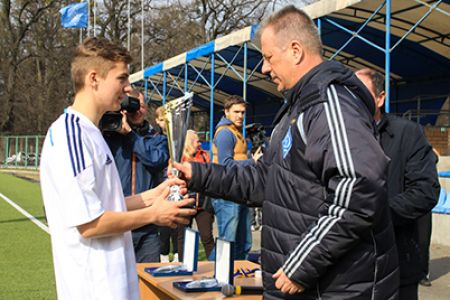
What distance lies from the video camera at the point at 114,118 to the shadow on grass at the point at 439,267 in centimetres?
503

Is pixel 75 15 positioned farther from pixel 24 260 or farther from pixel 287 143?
pixel 287 143

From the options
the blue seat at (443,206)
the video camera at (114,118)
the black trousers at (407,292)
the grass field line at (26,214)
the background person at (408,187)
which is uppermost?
the video camera at (114,118)

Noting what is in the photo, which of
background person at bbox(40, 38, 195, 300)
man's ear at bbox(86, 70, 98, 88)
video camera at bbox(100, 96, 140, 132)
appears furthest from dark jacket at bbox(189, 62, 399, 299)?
video camera at bbox(100, 96, 140, 132)

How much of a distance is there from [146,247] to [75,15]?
2700 centimetres

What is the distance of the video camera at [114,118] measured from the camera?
495 cm

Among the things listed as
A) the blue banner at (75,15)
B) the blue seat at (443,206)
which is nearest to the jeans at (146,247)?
the blue seat at (443,206)

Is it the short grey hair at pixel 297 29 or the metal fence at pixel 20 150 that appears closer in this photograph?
the short grey hair at pixel 297 29

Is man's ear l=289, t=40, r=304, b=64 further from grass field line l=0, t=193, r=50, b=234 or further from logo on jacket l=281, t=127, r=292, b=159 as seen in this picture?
grass field line l=0, t=193, r=50, b=234

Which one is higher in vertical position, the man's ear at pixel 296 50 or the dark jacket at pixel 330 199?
the man's ear at pixel 296 50

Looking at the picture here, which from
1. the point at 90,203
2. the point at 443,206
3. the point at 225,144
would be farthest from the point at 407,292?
the point at 443,206

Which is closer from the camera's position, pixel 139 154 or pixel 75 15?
pixel 139 154

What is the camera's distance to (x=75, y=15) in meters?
30.5

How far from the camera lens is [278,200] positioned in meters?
2.78

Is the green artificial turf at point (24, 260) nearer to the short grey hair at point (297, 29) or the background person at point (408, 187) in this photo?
the background person at point (408, 187)
